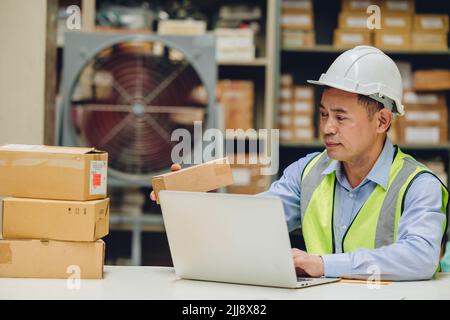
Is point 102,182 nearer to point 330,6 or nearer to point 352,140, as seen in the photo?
point 352,140

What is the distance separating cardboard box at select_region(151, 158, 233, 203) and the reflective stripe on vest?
16.0 inches

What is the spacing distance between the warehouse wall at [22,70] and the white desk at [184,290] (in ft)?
3.23

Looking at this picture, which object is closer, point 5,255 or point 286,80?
point 5,255

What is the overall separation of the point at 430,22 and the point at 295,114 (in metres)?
0.87

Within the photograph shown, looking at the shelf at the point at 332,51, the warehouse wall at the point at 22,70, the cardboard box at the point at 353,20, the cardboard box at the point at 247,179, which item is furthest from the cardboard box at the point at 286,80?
the warehouse wall at the point at 22,70

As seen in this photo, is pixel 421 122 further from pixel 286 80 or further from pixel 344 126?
pixel 344 126

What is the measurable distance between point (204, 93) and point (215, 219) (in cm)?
172

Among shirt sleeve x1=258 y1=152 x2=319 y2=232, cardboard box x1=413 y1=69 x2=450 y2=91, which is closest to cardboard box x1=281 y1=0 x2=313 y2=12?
cardboard box x1=413 y1=69 x2=450 y2=91

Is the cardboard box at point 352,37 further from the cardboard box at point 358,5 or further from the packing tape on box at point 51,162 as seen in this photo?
the packing tape on box at point 51,162

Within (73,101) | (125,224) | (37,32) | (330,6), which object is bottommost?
(125,224)

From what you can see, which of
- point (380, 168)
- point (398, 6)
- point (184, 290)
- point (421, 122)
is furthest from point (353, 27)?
point (184, 290)

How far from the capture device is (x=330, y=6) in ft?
14.5

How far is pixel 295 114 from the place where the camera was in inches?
162

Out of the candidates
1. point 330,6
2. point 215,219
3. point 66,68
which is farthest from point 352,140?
point 330,6
